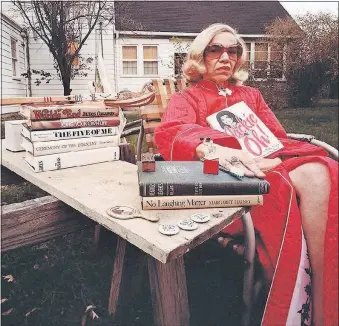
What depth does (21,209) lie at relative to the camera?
3.13ft

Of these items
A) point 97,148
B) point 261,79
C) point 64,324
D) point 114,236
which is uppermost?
point 261,79

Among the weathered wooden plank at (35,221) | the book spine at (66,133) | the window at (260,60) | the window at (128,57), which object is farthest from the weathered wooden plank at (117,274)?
the window at (260,60)

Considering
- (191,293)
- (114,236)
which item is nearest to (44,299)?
(114,236)

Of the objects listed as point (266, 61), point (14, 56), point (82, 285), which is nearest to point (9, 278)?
point (82, 285)

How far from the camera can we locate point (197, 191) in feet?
2.73

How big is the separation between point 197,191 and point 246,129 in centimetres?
82

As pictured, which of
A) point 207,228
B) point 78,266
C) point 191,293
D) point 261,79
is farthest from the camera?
point 261,79

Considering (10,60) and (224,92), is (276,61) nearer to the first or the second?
(224,92)

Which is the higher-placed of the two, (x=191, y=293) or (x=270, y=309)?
(x=270, y=309)

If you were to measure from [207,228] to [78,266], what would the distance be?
4.31 feet

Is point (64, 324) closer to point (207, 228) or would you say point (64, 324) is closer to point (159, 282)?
point (159, 282)

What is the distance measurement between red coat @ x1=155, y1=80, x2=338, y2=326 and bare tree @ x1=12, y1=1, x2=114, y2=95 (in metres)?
0.53

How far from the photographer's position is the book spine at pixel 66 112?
1160 mm

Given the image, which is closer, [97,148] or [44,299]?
[97,148]
